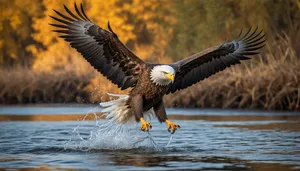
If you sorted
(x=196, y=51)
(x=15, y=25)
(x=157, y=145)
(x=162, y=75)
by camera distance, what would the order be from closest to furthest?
(x=162, y=75) < (x=157, y=145) < (x=196, y=51) < (x=15, y=25)

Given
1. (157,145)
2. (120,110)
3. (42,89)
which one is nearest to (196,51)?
(42,89)

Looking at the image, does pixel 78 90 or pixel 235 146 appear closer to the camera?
pixel 235 146

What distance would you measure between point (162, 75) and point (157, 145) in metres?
1.06

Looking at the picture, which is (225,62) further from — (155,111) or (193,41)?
(193,41)

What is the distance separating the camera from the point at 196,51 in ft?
92.0

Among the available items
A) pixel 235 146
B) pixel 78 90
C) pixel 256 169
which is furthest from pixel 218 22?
pixel 256 169

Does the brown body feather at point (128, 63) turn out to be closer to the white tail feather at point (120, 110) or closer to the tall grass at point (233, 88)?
the white tail feather at point (120, 110)

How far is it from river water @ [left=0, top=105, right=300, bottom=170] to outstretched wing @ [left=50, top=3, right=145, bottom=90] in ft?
2.53

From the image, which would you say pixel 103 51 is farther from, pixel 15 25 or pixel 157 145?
pixel 15 25

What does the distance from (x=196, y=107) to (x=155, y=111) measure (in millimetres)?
9715

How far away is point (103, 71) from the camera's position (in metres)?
12.2

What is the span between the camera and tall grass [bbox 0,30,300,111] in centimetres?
1939

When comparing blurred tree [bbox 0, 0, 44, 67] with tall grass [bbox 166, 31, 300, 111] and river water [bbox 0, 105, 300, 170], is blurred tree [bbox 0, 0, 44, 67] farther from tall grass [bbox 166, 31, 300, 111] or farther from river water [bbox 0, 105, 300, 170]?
river water [bbox 0, 105, 300, 170]

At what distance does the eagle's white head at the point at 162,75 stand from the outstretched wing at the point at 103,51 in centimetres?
48
